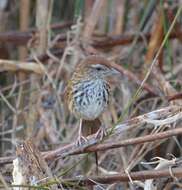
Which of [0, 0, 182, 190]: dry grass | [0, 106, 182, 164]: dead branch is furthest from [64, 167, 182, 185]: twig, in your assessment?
[0, 0, 182, 190]: dry grass

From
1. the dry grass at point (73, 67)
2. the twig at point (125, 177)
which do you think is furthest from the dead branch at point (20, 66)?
the twig at point (125, 177)

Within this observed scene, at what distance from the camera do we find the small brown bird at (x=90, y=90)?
4074 mm

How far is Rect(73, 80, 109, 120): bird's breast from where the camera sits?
4.07 meters

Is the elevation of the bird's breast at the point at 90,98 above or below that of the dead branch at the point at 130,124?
below

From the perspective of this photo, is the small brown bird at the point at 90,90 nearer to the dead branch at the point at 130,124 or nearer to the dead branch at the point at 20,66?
the dead branch at the point at 20,66

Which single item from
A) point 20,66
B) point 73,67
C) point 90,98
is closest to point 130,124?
point 90,98

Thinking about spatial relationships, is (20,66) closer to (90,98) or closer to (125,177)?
(90,98)

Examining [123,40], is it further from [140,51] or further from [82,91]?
[82,91]

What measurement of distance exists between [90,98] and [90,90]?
0.23 ft

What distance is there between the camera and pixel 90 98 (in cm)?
409

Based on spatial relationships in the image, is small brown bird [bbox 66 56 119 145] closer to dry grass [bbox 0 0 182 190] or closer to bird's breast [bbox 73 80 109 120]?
bird's breast [bbox 73 80 109 120]

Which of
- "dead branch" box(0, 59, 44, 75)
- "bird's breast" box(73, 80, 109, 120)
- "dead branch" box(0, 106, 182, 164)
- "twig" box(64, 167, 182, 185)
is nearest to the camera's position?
"twig" box(64, 167, 182, 185)

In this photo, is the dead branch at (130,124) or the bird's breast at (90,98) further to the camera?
the bird's breast at (90,98)

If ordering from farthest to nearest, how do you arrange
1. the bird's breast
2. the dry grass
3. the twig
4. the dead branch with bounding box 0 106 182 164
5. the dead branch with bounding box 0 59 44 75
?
the dead branch with bounding box 0 59 44 75
the dry grass
the bird's breast
the dead branch with bounding box 0 106 182 164
the twig
